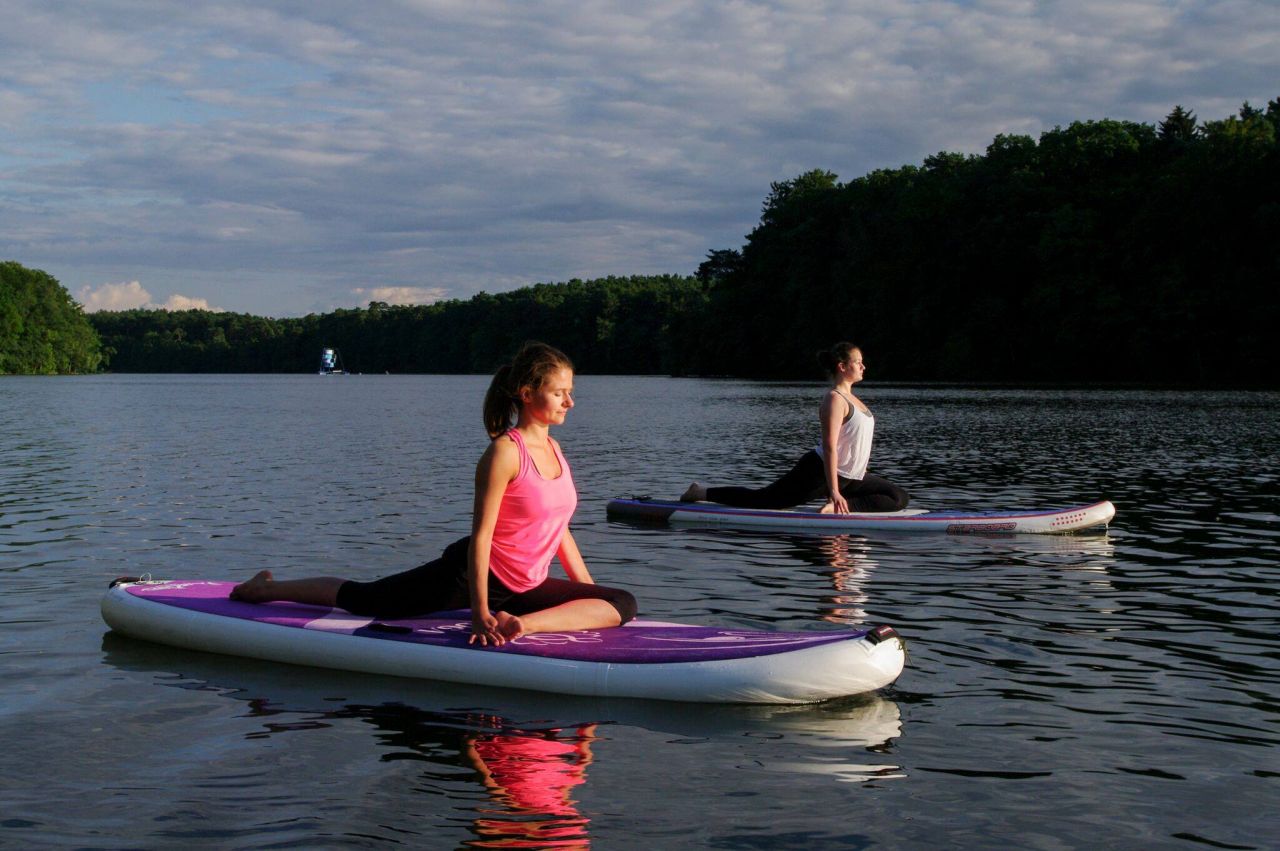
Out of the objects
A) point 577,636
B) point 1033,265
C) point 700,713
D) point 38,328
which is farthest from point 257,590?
point 38,328

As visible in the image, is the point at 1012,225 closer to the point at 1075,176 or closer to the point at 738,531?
the point at 1075,176

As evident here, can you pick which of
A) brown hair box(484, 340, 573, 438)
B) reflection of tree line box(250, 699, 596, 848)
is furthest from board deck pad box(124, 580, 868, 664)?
brown hair box(484, 340, 573, 438)

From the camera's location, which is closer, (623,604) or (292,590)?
(623,604)

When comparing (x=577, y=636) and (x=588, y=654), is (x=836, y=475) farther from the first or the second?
(x=588, y=654)

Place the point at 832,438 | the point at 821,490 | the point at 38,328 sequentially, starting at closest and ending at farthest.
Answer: the point at 832,438
the point at 821,490
the point at 38,328

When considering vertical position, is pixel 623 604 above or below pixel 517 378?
below

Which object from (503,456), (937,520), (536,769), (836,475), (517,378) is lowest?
(536,769)

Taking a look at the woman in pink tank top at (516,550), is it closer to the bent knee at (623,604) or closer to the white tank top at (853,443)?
the bent knee at (623,604)

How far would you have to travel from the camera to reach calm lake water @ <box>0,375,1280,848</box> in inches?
189

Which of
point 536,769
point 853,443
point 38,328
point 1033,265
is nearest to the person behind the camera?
point 536,769

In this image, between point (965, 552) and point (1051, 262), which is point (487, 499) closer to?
point (965, 552)

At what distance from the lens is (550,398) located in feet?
20.5

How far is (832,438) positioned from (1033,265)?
72.9 m

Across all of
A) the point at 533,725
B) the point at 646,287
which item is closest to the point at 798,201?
the point at 646,287
